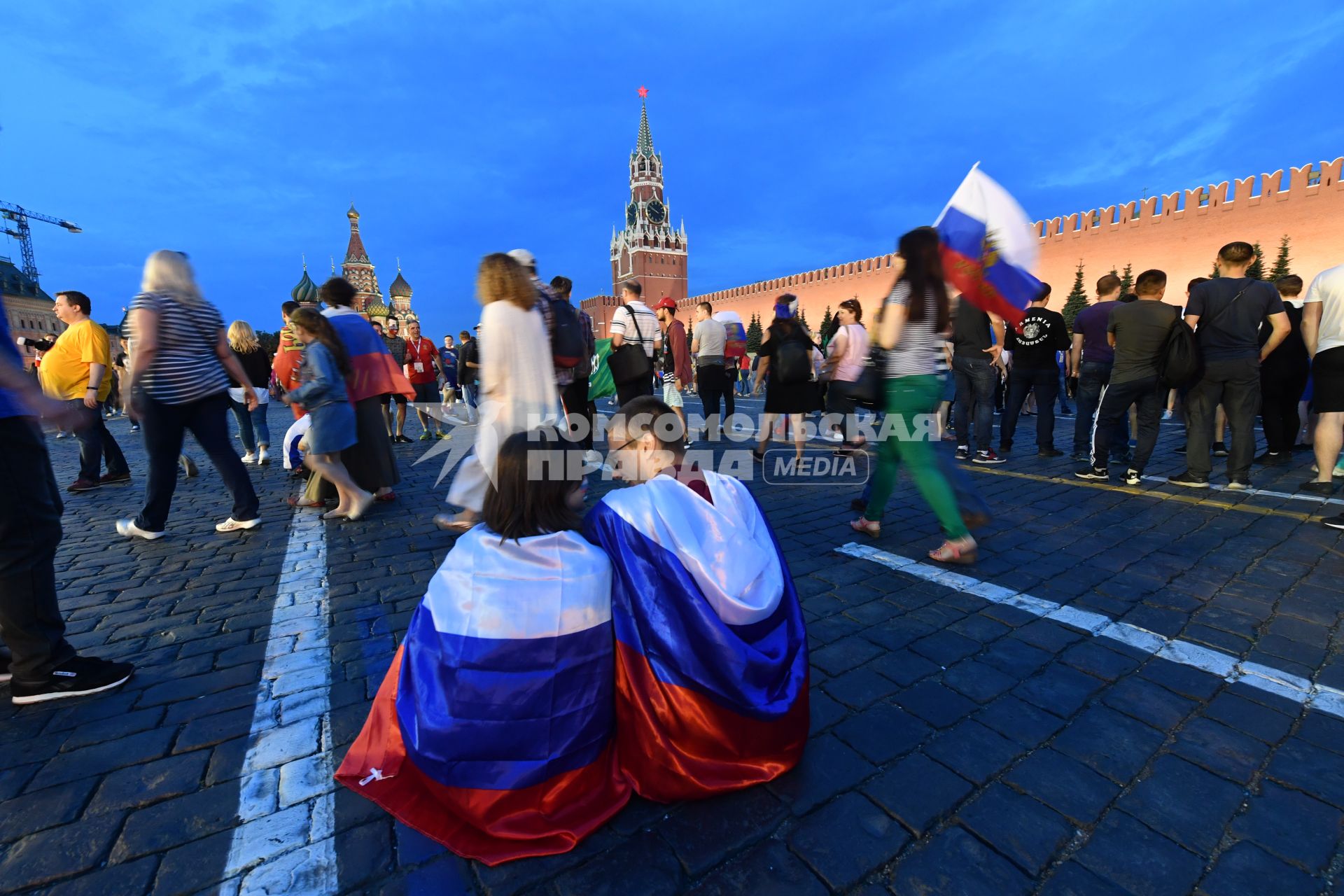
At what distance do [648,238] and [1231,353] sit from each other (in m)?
79.8

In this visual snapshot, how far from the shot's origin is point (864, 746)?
1978mm

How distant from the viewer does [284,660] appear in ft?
8.48

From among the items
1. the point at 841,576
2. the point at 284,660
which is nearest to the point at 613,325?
the point at 841,576

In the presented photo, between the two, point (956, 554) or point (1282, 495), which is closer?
point (956, 554)

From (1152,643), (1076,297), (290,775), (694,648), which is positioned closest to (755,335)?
(1076,297)

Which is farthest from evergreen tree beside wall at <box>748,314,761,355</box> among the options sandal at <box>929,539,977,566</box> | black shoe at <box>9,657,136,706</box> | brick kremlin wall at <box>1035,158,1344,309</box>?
black shoe at <box>9,657,136,706</box>

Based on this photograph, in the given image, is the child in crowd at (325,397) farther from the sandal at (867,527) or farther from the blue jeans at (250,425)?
the sandal at (867,527)

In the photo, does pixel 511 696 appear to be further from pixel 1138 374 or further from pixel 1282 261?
pixel 1282 261

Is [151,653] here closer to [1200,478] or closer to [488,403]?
[488,403]

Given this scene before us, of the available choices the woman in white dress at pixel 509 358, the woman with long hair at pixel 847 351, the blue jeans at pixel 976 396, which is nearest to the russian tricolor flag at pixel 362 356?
the woman in white dress at pixel 509 358

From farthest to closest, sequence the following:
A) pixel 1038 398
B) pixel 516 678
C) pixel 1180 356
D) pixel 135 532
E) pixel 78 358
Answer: pixel 1038 398, pixel 78 358, pixel 1180 356, pixel 135 532, pixel 516 678

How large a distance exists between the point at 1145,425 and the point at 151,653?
7589mm

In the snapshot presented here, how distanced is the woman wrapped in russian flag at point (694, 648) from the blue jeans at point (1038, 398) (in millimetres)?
6342

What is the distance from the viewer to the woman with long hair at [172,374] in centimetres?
378
